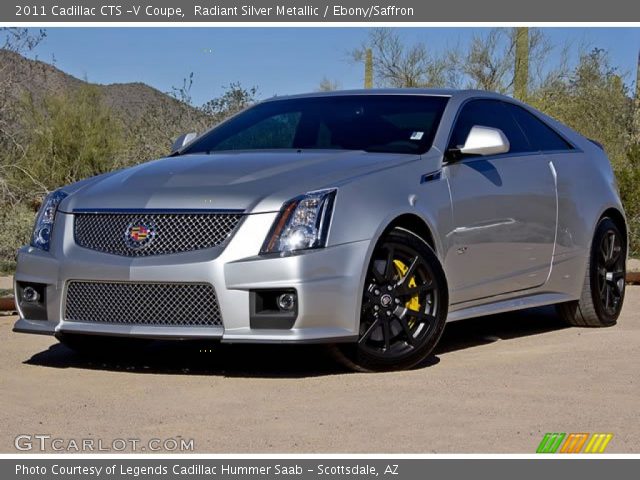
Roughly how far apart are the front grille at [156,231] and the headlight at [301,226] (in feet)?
0.69

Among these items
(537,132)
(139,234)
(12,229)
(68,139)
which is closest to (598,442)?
(139,234)

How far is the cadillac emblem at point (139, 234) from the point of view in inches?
291

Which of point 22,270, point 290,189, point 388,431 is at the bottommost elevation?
point 388,431

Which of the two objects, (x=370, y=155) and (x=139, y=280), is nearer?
(x=139, y=280)

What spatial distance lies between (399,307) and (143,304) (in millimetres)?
1389

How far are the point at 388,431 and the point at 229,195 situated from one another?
1.79 m

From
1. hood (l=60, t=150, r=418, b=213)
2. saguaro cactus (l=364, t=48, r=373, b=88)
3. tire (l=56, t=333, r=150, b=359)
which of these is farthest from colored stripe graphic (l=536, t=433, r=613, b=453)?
saguaro cactus (l=364, t=48, r=373, b=88)

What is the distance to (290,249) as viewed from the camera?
7.19 meters

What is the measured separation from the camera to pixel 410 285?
7.75m

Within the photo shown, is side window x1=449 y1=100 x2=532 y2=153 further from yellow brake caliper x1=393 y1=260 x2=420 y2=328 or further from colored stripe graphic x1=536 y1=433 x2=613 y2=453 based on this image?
→ colored stripe graphic x1=536 y1=433 x2=613 y2=453

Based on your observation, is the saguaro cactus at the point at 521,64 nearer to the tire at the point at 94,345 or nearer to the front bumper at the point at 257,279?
the tire at the point at 94,345

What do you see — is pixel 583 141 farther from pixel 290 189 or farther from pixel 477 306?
pixel 290 189
